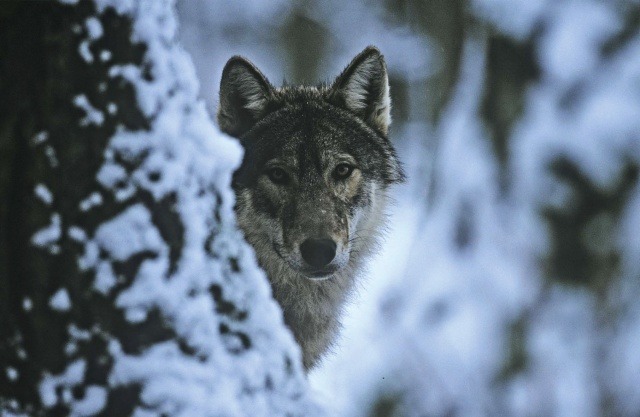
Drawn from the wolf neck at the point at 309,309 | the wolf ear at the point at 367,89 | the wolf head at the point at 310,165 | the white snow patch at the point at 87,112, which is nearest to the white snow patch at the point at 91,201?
the white snow patch at the point at 87,112

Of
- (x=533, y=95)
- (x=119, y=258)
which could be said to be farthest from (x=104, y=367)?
(x=533, y=95)

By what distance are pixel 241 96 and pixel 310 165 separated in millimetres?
657

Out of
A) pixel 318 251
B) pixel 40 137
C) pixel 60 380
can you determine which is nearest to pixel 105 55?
pixel 40 137

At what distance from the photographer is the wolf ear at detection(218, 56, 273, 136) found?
4.32 metres

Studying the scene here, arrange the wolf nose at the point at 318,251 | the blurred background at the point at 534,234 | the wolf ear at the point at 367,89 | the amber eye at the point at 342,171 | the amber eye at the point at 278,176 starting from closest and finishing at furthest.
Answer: the blurred background at the point at 534,234
the wolf nose at the point at 318,251
the amber eye at the point at 278,176
the amber eye at the point at 342,171
the wolf ear at the point at 367,89

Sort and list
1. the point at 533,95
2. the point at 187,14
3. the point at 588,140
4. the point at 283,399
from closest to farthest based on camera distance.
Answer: the point at 588,140, the point at 533,95, the point at 283,399, the point at 187,14

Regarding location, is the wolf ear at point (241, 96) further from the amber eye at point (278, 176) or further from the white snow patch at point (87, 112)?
the white snow patch at point (87, 112)

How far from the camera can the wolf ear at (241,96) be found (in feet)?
14.2

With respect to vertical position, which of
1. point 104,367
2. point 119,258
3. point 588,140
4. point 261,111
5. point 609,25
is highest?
point 261,111

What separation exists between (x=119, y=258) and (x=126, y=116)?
1.21 feet

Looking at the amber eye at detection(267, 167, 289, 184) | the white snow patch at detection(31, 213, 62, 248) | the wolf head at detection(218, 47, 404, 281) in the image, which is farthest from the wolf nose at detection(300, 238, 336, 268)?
the white snow patch at detection(31, 213, 62, 248)

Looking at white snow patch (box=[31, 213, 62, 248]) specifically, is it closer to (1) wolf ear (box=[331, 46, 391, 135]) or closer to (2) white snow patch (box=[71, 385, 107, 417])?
(2) white snow patch (box=[71, 385, 107, 417])

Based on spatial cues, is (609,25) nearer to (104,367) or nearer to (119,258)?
(119,258)

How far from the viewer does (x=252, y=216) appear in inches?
166
